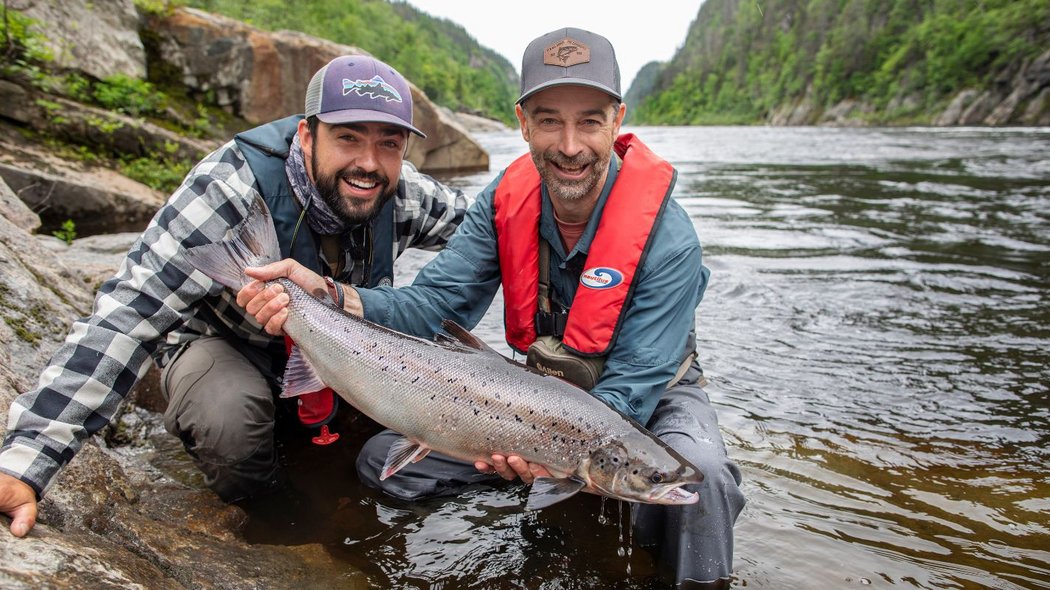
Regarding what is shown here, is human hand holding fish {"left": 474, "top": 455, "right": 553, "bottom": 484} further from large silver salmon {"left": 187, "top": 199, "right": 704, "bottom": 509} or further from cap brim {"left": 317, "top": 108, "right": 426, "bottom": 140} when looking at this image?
cap brim {"left": 317, "top": 108, "right": 426, "bottom": 140}

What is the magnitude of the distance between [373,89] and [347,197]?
2.02ft

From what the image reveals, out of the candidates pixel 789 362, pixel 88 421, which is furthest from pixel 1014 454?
pixel 88 421

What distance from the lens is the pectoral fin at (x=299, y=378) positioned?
3.35 meters

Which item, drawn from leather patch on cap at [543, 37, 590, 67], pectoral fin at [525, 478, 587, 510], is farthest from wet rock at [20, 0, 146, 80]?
pectoral fin at [525, 478, 587, 510]

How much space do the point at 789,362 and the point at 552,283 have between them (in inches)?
133

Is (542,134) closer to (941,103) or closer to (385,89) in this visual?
(385,89)

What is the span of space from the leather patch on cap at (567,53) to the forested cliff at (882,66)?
3590 millimetres

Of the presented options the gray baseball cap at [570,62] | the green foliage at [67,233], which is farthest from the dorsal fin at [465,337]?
the green foliage at [67,233]

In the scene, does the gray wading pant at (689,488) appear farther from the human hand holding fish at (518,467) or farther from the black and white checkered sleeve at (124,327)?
the black and white checkered sleeve at (124,327)

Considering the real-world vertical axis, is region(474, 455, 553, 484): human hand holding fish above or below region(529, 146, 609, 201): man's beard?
below

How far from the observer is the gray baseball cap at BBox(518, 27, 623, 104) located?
137 inches

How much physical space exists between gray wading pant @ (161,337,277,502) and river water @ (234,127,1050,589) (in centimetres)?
27

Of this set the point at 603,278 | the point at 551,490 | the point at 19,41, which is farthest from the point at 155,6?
the point at 551,490

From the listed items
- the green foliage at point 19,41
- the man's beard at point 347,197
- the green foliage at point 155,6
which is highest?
the green foliage at point 155,6
